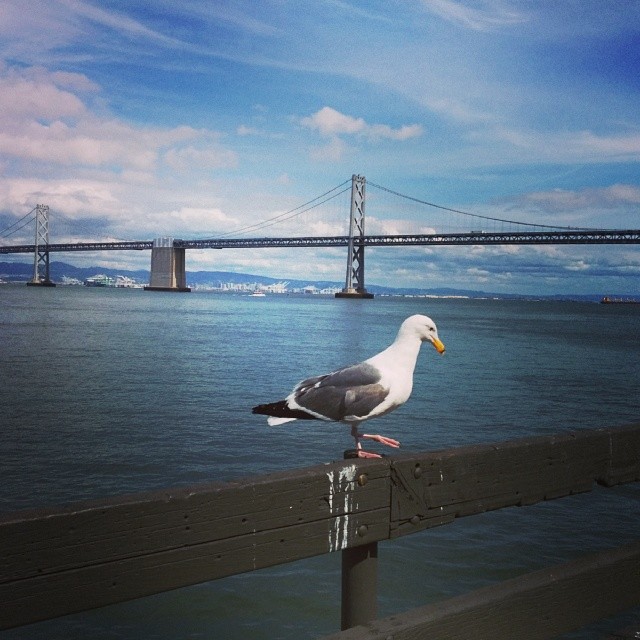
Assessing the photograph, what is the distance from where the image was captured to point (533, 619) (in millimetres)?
1777

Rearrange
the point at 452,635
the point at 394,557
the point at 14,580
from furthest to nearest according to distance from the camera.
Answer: the point at 394,557, the point at 452,635, the point at 14,580

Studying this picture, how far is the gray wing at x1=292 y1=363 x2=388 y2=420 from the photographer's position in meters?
2.48

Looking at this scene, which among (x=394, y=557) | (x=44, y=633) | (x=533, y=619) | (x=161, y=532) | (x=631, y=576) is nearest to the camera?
(x=161, y=532)

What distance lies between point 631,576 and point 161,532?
4.65 feet

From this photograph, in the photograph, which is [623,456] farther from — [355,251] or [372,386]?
[355,251]

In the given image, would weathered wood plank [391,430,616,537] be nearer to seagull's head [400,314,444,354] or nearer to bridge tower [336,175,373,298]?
seagull's head [400,314,444,354]

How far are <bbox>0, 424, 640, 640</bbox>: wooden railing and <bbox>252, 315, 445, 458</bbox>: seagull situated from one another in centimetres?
67

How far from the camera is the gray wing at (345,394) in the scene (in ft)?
8.13

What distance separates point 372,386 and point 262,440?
6821 mm

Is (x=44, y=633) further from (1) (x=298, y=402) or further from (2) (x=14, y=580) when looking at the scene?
(2) (x=14, y=580)

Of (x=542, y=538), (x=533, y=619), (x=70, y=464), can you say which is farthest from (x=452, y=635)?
(x=70, y=464)

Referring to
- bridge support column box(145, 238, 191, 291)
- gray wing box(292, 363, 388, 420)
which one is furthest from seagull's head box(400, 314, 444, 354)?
Answer: bridge support column box(145, 238, 191, 291)

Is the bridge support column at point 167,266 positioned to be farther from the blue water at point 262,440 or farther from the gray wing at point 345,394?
the gray wing at point 345,394

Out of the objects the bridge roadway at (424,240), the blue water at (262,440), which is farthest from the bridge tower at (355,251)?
the blue water at (262,440)
